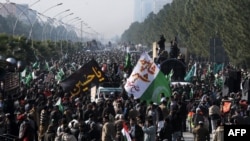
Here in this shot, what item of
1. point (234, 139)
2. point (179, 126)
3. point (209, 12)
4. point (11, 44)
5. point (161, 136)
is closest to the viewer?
point (234, 139)

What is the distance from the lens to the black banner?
22.8 meters

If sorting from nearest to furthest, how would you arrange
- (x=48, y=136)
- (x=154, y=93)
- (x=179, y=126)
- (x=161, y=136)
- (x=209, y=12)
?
(x=48, y=136), (x=161, y=136), (x=179, y=126), (x=154, y=93), (x=209, y=12)

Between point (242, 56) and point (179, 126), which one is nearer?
point (179, 126)

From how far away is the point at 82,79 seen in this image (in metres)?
23.0

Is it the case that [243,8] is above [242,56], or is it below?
above

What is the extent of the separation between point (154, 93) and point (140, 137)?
210 inches

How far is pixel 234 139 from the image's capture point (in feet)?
28.7

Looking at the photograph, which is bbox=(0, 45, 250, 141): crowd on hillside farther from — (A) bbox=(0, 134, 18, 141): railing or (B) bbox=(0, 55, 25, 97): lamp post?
(B) bbox=(0, 55, 25, 97): lamp post

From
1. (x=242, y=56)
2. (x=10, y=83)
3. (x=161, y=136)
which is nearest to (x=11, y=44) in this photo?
(x=242, y=56)

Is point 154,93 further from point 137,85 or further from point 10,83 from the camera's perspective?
point 10,83

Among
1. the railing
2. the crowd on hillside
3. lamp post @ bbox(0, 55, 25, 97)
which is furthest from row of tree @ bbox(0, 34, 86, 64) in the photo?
the railing

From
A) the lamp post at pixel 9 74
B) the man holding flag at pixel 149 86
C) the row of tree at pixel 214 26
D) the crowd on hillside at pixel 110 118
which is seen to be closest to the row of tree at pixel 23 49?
the lamp post at pixel 9 74

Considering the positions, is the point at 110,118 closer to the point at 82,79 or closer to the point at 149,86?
the point at 149,86

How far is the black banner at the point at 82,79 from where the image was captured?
899 inches
